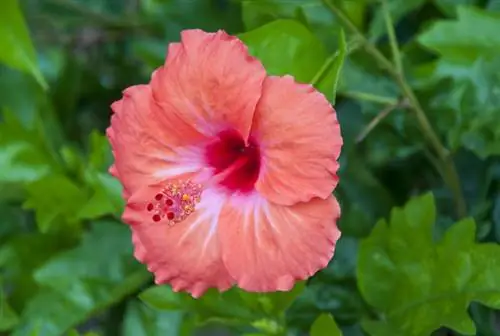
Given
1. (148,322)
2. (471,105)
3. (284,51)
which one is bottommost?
(148,322)

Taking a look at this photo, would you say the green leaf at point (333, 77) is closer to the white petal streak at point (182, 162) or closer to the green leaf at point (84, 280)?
the white petal streak at point (182, 162)

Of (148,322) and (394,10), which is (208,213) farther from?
(394,10)

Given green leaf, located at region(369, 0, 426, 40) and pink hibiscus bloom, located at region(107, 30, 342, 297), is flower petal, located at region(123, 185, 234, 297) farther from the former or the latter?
green leaf, located at region(369, 0, 426, 40)

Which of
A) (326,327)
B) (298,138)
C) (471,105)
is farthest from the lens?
(471,105)

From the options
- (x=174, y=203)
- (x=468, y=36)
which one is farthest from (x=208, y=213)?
(x=468, y=36)

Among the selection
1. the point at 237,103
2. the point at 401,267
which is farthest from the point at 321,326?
the point at 237,103

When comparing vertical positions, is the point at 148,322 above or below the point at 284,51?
below

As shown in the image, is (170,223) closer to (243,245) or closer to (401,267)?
(243,245)

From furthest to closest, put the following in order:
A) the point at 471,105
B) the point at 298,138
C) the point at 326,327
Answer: the point at 471,105, the point at 326,327, the point at 298,138
